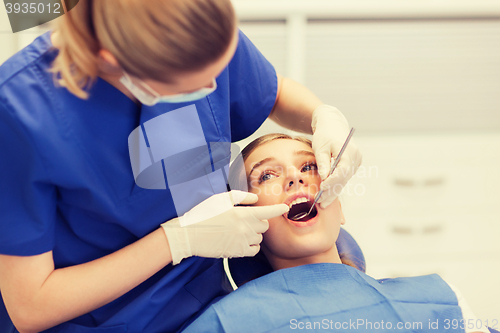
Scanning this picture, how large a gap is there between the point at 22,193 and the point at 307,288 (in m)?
0.74

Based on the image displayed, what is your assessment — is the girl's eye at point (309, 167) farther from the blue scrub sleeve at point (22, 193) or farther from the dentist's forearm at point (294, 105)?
the blue scrub sleeve at point (22, 193)

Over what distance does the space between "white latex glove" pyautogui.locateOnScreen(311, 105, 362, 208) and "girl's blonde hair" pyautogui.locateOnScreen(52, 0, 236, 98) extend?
0.53 metres

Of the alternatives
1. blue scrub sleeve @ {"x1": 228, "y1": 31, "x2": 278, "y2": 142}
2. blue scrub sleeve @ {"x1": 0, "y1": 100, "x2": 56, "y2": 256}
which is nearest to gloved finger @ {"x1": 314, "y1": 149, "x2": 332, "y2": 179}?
blue scrub sleeve @ {"x1": 228, "y1": 31, "x2": 278, "y2": 142}

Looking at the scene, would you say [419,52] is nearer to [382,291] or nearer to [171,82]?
[382,291]

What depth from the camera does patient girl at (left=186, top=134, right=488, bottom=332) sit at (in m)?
0.96

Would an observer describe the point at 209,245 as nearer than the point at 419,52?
Yes

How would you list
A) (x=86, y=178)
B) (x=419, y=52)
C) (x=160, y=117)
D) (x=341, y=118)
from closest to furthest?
(x=86, y=178)
(x=160, y=117)
(x=341, y=118)
(x=419, y=52)

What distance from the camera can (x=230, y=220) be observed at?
0.99 metres

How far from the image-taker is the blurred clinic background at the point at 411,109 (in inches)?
73.0

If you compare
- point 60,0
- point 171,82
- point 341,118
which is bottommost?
point 341,118

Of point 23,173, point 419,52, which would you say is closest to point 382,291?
point 23,173

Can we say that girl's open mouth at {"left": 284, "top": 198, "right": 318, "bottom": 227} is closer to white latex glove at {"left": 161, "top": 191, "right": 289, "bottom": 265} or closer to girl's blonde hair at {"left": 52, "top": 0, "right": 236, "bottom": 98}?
white latex glove at {"left": 161, "top": 191, "right": 289, "bottom": 265}

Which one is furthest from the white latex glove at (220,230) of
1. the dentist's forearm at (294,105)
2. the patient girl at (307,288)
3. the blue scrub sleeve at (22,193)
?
the dentist's forearm at (294,105)

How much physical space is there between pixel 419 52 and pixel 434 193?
0.74 meters
